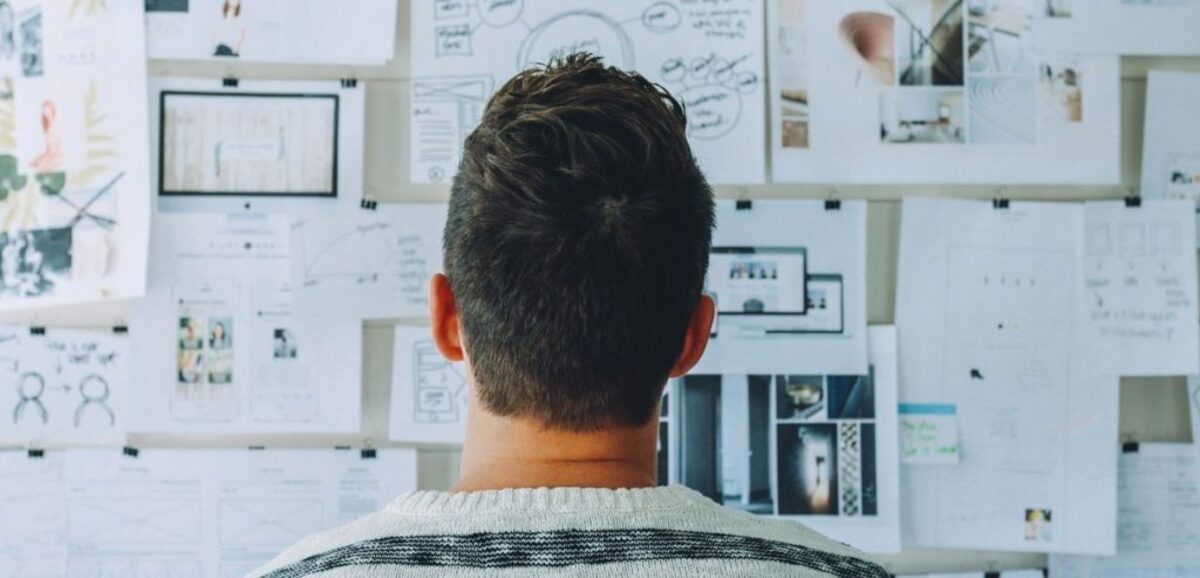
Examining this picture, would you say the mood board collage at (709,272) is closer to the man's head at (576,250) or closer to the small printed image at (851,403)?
the small printed image at (851,403)

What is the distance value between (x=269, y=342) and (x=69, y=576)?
0.39 meters

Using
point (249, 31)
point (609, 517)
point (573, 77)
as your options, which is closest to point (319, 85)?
point (249, 31)

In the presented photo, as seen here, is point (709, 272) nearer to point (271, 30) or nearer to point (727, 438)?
point (727, 438)

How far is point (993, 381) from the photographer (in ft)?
4.52

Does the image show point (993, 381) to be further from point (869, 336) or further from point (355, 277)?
point (355, 277)

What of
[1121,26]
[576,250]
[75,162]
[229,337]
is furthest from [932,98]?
[75,162]

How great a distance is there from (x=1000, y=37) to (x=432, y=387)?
0.88m

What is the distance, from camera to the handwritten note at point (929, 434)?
1.37 meters

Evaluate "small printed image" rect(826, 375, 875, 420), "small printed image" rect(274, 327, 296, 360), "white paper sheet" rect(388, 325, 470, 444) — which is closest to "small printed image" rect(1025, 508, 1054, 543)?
"small printed image" rect(826, 375, 875, 420)

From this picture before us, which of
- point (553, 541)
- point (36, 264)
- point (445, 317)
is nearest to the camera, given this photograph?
point (553, 541)

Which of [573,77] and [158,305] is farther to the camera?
[158,305]

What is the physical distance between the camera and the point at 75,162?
4.34ft

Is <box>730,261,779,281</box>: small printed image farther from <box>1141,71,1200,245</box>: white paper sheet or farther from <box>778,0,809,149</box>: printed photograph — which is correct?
<box>1141,71,1200,245</box>: white paper sheet

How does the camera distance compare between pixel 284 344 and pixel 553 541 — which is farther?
pixel 284 344
